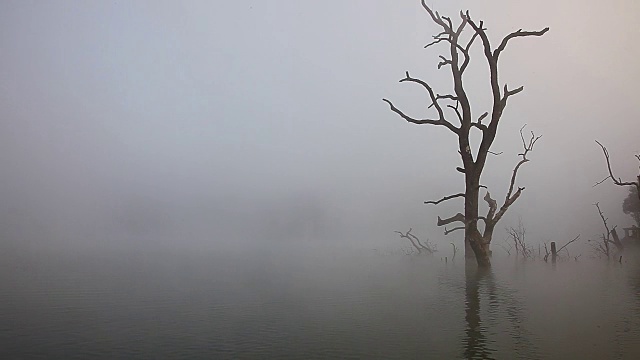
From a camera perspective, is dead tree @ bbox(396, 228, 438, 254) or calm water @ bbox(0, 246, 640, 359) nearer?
calm water @ bbox(0, 246, 640, 359)

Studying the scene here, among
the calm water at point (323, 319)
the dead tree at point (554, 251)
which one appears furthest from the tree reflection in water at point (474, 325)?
the dead tree at point (554, 251)

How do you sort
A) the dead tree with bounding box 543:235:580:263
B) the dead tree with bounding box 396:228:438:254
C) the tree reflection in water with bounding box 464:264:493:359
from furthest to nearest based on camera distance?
the dead tree with bounding box 396:228:438:254
the dead tree with bounding box 543:235:580:263
the tree reflection in water with bounding box 464:264:493:359

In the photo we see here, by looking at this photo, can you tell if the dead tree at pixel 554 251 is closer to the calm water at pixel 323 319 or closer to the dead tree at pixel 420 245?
the dead tree at pixel 420 245

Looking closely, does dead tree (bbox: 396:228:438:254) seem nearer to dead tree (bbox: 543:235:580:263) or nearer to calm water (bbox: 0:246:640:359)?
dead tree (bbox: 543:235:580:263)

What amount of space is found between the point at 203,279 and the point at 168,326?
3165 millimetres

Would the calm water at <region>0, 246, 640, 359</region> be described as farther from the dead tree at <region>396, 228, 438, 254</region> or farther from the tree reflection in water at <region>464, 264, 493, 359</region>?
the dead tree at <region>396, 228, 438, 254</region>

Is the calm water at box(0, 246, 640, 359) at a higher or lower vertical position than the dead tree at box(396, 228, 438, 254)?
lower

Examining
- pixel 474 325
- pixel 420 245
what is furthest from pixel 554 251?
pixel 474 325

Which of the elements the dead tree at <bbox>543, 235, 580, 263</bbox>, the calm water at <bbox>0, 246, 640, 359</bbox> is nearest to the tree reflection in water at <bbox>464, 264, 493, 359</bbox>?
the calm water at <bbox>0, 246, 640, 359</bbox>

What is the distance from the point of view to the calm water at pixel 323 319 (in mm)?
2654

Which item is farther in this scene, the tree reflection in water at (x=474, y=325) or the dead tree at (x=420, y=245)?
the dead tree at (x=420, y=245)

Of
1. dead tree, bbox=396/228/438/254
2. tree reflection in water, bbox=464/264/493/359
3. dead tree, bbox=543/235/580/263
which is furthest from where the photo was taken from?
dead tree, bbox=396/228/438/254

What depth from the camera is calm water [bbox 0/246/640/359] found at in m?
2.65

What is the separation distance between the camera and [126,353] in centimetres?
262
